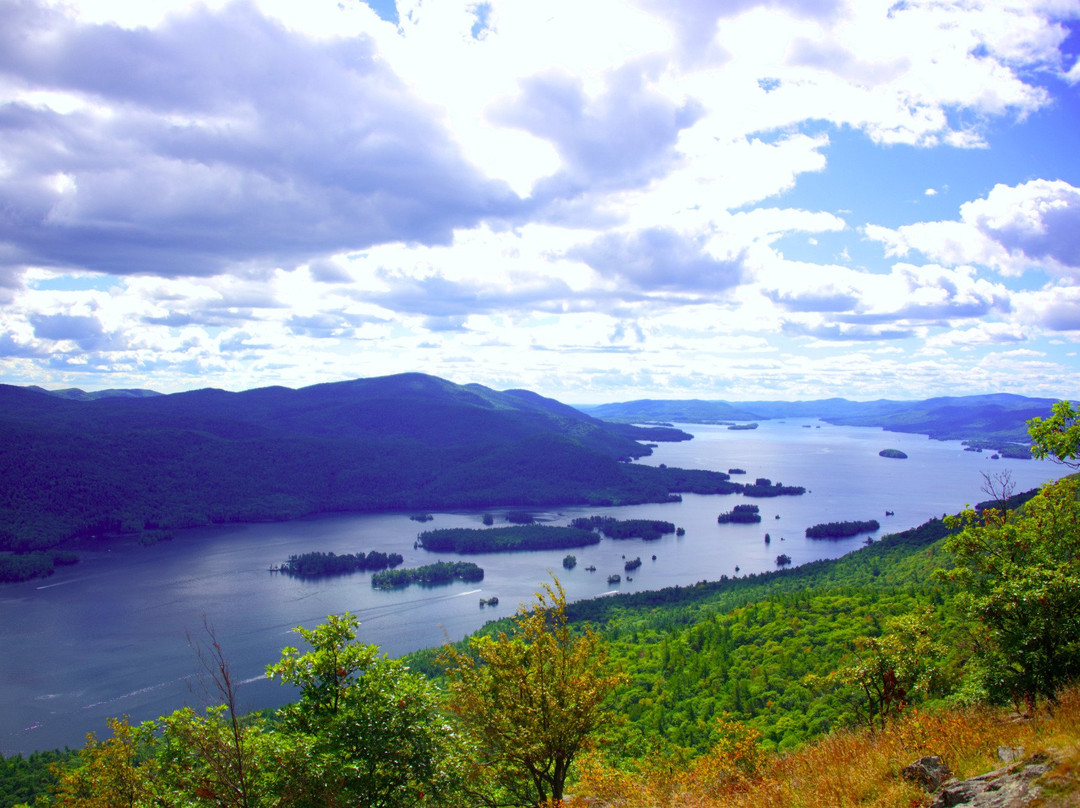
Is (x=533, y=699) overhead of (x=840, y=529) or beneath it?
overhead

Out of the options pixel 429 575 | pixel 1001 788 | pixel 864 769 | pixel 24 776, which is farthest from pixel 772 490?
pixel 1001 788

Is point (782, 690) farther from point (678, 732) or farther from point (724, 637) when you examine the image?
point (724, 637)

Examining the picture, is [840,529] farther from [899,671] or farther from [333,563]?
[899,671]

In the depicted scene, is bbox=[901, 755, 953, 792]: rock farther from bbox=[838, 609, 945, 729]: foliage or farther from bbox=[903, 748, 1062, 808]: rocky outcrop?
bbox=[838, 609, 945, 729]: foliage

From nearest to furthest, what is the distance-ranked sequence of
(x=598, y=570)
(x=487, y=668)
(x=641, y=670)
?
(x=487, y=668), (x=641, y=670), (x=598, y=570)

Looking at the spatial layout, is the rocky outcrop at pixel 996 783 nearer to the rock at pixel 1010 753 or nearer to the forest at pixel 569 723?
the rock at pixel 1010 753

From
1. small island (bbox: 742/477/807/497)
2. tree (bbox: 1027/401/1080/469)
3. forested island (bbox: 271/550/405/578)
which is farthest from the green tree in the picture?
small island (bbox: 742/477/807/497)

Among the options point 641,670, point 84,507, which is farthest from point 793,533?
point 84,507
